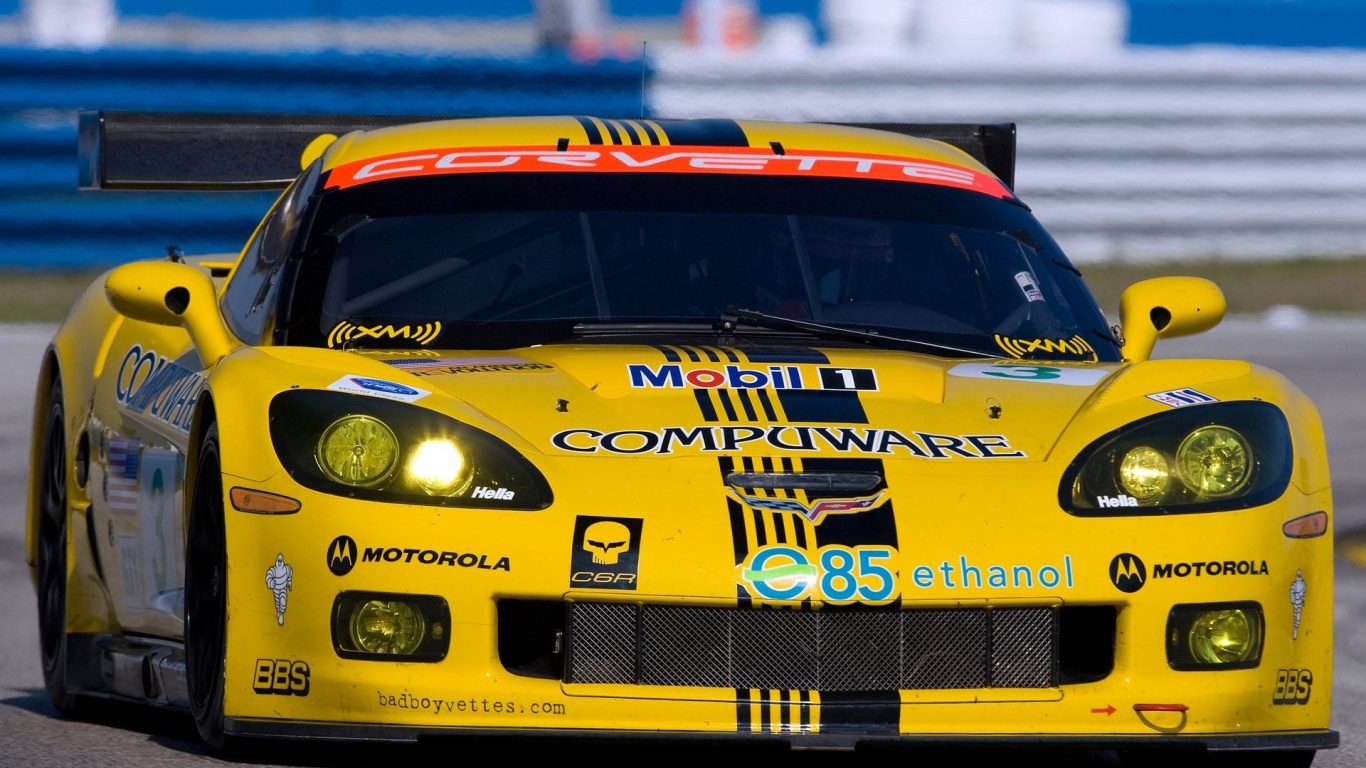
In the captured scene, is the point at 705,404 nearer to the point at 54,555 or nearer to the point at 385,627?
the point at 385,627

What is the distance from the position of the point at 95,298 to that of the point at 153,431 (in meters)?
1.29

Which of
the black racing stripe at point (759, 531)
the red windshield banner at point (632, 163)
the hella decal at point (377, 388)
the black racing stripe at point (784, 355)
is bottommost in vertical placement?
the black racing stripe at point (759, 531)

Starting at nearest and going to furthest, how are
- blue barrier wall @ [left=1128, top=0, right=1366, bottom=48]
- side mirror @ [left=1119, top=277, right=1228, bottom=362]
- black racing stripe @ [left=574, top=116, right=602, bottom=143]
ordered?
side mirror @ [left=1119, top=277, right=1228, bottom=362], black racing stripe @ [left=574, top=116, right=602, bottom=143], blue barrier wall @ [left=1128, top=0, right=1366, bottom=48]

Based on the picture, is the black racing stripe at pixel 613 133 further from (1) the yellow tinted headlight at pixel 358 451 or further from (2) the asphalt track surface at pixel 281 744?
(1) the yellow tinted headlight at pixel 358 451

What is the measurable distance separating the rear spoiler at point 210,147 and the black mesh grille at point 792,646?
283cm

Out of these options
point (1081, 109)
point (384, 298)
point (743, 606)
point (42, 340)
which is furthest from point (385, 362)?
point (1081, 109)

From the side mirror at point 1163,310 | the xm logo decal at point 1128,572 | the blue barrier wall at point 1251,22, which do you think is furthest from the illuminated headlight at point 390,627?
the blue barrier wall at point 1251,22

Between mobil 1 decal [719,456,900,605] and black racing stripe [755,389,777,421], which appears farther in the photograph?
black racing stripe [755,389,777,421]

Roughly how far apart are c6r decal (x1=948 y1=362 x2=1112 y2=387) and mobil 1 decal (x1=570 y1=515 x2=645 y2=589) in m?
0.92

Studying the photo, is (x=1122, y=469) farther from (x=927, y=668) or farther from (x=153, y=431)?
(x=153, y=431)

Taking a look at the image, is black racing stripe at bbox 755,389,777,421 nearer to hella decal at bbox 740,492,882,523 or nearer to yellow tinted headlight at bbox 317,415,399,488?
hella decal at bbox 740,492,882,523

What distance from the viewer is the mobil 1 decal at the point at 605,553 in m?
3.70

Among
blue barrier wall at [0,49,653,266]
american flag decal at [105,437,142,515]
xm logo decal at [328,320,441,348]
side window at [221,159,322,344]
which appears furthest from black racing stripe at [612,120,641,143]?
blue barrier wall at [0,49,653,266]

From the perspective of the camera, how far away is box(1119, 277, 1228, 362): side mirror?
5.14 m
